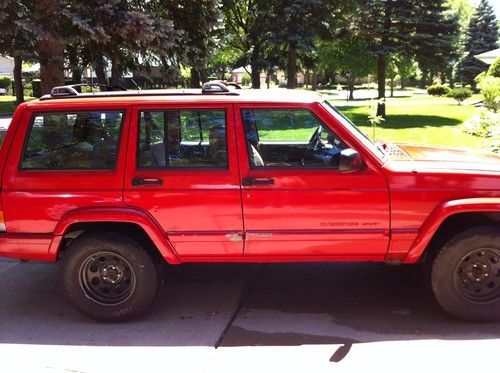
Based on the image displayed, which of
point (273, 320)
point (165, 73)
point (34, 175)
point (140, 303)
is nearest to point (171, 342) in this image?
point (140, 303)

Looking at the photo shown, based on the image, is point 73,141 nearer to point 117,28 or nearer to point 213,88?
point 213,88

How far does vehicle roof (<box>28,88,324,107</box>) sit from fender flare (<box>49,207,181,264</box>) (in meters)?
0.84

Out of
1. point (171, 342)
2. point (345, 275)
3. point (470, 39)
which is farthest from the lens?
point (470, 39)

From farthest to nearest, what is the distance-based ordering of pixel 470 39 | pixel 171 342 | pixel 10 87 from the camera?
pixel 10 87 < pixel 470 39 < pixel 171 342

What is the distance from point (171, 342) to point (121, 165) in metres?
1.36

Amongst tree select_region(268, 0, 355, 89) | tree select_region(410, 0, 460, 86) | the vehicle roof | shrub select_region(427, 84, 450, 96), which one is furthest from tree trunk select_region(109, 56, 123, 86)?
shrub select_region(427, 84, 450, 96)

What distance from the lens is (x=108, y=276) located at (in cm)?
432

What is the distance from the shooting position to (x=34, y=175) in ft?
13.8

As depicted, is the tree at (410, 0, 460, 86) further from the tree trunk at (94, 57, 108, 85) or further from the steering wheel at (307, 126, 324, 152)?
the steering wheel at (307, 126, 324, 152)

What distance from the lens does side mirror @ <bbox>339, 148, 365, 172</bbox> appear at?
3.95 meters

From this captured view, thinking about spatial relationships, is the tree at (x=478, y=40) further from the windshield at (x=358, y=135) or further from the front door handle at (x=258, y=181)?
the front door handle at (x=258, y=181)

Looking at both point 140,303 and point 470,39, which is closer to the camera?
point 140,303

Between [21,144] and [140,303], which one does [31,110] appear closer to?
[21,144]

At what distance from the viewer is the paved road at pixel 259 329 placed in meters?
3.69
